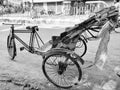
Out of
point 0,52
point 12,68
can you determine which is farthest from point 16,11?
point 12,68

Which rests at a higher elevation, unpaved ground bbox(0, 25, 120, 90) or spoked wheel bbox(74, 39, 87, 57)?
spoked wheel bbox(74, 39, 87, 57)

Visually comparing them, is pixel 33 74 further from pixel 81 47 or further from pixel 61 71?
pixel 81 47

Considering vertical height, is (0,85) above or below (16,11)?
below

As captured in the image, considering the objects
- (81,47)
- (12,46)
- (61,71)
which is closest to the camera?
(61,71)

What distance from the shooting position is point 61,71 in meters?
3.04

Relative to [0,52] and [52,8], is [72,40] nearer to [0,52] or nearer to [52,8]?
[0,52]

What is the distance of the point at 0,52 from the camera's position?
17.2 ft

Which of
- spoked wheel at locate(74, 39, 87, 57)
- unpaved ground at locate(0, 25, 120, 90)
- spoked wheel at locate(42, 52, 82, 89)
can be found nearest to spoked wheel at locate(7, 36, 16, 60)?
unpaved ground at locate(0, 25, 120, 90)

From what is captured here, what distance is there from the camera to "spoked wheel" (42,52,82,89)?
2.93m

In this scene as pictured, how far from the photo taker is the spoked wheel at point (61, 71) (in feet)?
9.62

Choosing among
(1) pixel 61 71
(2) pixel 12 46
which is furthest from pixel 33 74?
(2) pixel 12 46

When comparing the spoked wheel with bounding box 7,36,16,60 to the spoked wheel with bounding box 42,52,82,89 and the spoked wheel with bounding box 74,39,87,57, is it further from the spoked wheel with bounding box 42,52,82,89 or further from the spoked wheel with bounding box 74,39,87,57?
the spoked wheel with bounding box 74,39,87,57

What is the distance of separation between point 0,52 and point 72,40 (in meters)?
3.12

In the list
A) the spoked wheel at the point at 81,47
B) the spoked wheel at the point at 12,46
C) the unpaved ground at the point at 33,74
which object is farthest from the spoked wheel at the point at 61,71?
the spoked wheel at the point at 12,46
